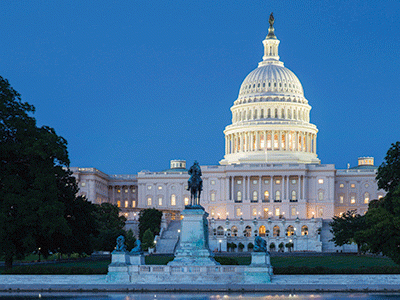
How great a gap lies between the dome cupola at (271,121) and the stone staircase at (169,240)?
46.9m

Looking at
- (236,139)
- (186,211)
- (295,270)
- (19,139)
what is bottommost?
(295,270)

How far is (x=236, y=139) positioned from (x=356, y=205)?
94.4ft

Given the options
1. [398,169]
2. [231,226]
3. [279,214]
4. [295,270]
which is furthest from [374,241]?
[279,214]

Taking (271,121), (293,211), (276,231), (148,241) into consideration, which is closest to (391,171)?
(148,241)

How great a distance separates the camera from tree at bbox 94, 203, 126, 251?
343 feet

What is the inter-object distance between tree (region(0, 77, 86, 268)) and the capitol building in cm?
9128

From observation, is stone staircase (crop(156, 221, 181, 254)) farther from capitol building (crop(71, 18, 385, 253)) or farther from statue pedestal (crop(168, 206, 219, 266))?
statue pedestal (crop(168, 206, 219, 266))

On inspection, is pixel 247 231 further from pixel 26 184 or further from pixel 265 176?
pixel 26 184

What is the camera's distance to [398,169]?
235 ft

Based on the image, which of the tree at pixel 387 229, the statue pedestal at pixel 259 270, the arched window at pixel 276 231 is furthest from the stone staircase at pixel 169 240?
the statue pedestal at pixel 259 270

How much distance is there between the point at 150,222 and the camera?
135750 millimetres

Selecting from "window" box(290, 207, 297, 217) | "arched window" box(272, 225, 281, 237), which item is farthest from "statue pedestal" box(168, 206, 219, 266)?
"window" box(290, 207, 297, 217)

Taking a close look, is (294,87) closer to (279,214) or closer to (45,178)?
(279,214)

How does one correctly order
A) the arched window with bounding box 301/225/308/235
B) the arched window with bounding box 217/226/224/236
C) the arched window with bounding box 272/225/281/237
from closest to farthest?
the arched window with bounding box 301/225/308/235 → the arched window with bounding box 217/226/224/236 → the arched window with bounding box 272/225/281/237
